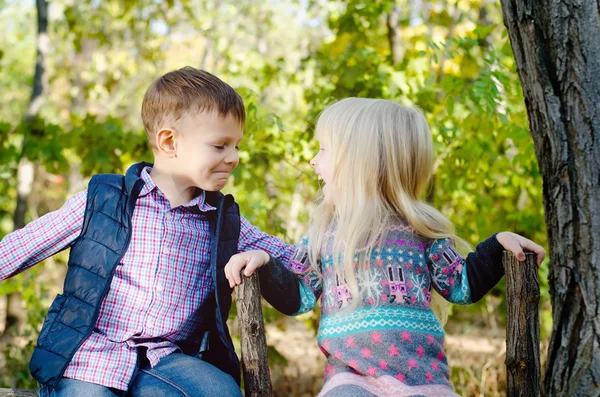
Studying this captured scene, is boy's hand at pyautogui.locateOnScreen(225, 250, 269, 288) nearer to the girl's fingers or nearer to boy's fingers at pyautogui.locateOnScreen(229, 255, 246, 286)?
boy's fingers at pyautogui.locateOnScreen(229, 255, 246, 286)

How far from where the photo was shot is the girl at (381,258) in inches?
83.4

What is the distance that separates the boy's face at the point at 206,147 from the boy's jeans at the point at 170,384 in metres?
0.62

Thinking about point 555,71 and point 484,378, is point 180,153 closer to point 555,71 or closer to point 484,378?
point 555,71

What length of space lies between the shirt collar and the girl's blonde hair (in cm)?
43

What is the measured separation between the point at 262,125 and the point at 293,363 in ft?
7.65

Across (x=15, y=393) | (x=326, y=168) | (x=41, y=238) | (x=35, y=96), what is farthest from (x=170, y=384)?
(x=35, y=96)

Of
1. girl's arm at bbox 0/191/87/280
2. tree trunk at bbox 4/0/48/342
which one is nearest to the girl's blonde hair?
girl's arm at bbox 0/191/87/280

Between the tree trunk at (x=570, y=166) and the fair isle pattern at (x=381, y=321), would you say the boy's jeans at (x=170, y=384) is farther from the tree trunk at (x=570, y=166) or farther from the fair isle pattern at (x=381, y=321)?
the tree trunk at (x=570, y=166)

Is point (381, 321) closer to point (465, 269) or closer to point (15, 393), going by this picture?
point (465, 269)

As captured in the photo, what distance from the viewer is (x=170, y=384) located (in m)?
2.14

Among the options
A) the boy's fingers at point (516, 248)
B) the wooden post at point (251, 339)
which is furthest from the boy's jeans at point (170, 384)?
the boy's fingers at point (516, 248)

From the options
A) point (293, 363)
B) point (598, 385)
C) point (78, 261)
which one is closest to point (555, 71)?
point (598, 385)

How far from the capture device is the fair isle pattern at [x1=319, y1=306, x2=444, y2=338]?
2.15 m

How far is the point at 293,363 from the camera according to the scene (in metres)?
5.16
